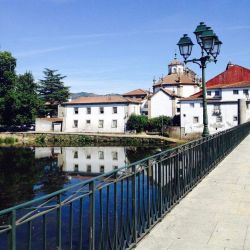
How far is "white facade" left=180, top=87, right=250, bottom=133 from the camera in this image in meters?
58.5

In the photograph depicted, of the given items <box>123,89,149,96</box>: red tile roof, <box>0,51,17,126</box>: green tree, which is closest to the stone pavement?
<box>0,51,17,126</box>: green tree

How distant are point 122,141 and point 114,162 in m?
20.5

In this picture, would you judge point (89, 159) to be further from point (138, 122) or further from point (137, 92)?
point (137, 92)

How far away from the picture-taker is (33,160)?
43438 mm

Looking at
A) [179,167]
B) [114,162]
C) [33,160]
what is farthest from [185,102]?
[179,167]

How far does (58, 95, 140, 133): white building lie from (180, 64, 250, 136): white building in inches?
475

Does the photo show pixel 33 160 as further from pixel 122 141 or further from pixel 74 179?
pixel 122 141

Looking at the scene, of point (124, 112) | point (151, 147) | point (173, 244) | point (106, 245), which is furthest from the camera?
point (124, 112)

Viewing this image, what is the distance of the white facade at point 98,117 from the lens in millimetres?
68438

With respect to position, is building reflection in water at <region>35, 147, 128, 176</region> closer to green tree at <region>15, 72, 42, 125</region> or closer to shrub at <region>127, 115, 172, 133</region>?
shrub at <region>127, 115, 172, 133</region>

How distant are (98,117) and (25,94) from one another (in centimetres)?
1584

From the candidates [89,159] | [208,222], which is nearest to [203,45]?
[208,222]

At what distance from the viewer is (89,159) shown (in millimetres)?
45781

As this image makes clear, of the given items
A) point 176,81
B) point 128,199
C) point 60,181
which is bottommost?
point 60,181
